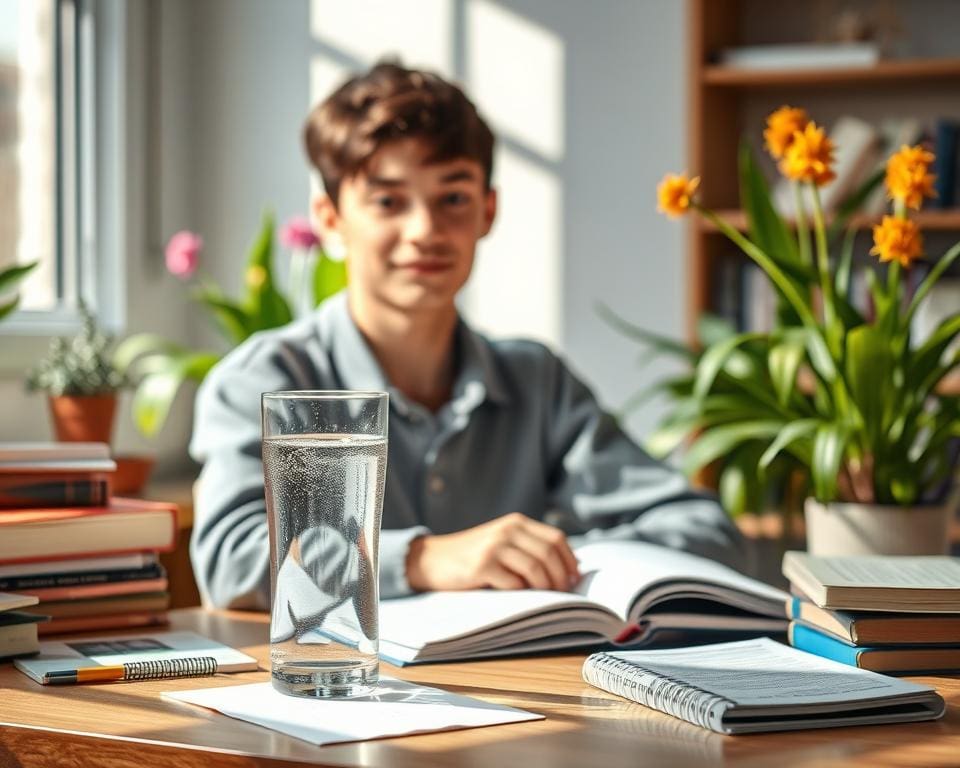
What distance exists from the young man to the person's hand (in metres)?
0.30

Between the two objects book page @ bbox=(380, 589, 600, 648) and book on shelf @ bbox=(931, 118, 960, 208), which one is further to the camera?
book on shelf @ bbox=(931, 118, 960, 208)

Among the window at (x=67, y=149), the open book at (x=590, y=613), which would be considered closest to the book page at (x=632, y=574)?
the open book at (x=590, y=613)

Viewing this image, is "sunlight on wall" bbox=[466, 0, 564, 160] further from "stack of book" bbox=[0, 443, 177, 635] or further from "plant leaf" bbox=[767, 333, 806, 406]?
"stack of book" bbox=[0, 443, 177, 635]

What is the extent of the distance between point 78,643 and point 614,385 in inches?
85.8

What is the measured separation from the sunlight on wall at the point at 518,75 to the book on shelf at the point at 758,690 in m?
2.34

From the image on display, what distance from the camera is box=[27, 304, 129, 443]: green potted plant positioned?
8.10ft

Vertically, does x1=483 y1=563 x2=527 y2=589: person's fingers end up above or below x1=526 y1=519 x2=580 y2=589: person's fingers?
below

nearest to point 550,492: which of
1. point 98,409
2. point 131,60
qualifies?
point 98,409

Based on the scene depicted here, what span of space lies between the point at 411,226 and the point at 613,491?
1.26 feet

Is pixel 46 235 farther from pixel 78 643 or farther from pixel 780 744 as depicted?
pixel 780 744

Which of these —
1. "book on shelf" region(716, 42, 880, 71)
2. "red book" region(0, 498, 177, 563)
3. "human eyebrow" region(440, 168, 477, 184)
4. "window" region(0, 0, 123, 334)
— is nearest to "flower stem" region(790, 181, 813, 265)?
"human eyebrow" region(440, 168, 477, 184)

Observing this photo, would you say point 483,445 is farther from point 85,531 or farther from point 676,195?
point 85,531

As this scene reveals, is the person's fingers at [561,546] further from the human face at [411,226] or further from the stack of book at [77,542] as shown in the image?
the human face at [411,226]

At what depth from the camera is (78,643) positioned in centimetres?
108
